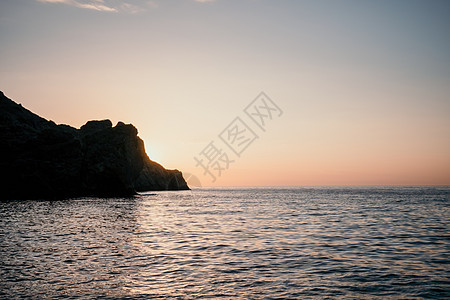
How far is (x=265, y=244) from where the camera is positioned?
73.3ft

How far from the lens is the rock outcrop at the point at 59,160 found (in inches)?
3494

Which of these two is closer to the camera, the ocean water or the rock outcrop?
the ocean water

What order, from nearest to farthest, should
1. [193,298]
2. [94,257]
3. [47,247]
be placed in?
1. [193,298]
2. [94,257]
3. [47,247]

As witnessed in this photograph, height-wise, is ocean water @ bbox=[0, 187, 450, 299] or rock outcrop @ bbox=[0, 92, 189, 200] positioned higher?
rock outcrop @ bbox=[0, 92, 189, 200]

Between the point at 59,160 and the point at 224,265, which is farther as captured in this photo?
the point at 59,160

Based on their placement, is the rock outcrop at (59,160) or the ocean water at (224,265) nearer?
the ocean water at (224,265)

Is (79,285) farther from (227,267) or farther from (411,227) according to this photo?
(411,227)

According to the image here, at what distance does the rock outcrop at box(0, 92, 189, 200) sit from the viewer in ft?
291

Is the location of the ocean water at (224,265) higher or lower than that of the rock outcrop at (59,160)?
lower

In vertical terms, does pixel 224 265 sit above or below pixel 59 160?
below

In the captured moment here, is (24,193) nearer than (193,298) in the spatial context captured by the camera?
No

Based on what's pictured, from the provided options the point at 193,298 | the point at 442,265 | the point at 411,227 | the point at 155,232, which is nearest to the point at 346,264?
the point at 442,265

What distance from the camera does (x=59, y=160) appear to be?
318 feet

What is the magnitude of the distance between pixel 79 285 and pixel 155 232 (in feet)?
52.2
